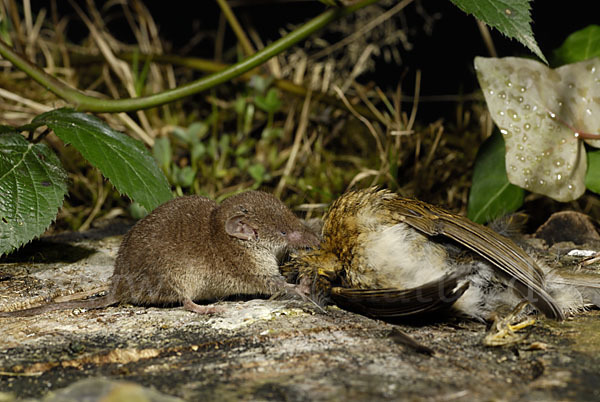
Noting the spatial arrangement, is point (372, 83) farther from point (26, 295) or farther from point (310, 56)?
point (26, 295)

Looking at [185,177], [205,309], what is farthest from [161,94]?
[205,309]

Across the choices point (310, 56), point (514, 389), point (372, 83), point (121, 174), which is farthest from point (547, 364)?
point (310, 56)

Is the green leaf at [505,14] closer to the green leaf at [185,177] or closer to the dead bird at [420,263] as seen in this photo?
the dead bird at [420,263]

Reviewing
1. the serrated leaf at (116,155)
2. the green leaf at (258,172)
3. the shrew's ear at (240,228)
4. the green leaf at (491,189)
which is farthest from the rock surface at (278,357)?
the green leaf at (258,172)

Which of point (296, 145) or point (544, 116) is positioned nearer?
point (544, 116)

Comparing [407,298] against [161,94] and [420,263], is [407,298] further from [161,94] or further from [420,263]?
[161,94]

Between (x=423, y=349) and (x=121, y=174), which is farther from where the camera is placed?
(x=121, y=174)

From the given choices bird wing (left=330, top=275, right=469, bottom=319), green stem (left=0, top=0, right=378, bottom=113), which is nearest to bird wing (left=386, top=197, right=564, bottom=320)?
bird wing (left=330, top=275, right=469, bottom=319)
